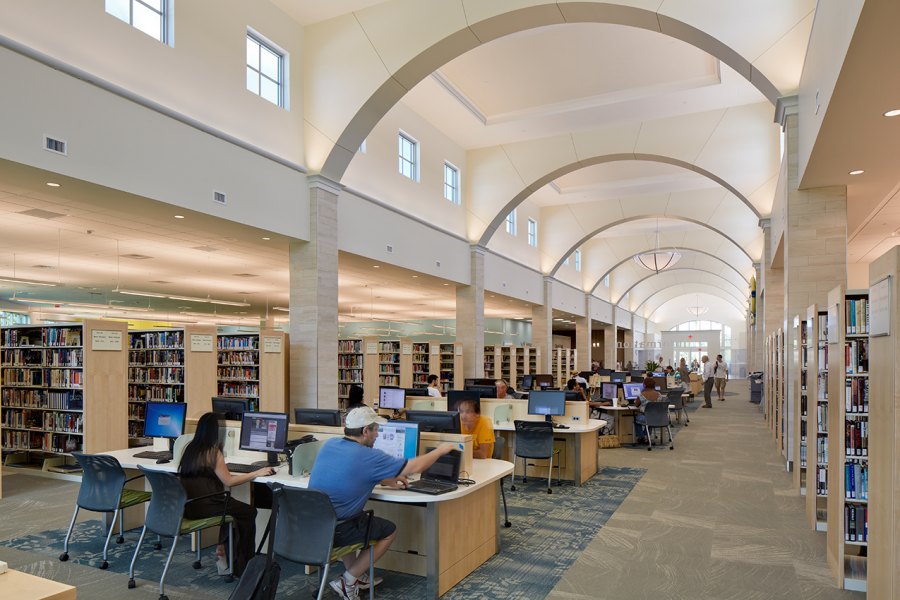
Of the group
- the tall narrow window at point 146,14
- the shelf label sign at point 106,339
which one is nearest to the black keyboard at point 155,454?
the shelf label sign at point 106,339

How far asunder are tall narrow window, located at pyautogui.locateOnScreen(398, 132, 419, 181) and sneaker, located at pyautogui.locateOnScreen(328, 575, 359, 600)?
397 inches

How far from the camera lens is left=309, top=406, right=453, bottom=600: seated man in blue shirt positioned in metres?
3.87

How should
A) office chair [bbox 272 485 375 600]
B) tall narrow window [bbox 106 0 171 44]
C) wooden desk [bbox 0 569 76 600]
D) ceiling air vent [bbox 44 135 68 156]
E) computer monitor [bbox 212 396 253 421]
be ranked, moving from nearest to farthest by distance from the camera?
1. wooden desk [bbox 0 569 76 600]
2. office chair [bbox 272 485 375 600]
3. ceiling air vent [bbox 44 135 68 156]
4. computer monitor [bbox 212 396 253 421]
5. tall narrow window [bbox 106 0 171 44]

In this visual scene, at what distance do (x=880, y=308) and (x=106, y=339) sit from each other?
8.62 metres

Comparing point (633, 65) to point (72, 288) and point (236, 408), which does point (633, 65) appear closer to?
point (236, 408)

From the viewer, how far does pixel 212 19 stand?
832 centimetres

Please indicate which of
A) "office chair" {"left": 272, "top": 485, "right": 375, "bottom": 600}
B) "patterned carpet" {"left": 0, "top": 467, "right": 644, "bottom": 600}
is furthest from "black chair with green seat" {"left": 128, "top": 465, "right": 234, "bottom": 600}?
"office chair" {"left": 272, "top": 485, "right": 375, "bottom": 600}

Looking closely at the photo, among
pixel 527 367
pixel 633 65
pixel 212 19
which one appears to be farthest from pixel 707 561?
pixel 527 367

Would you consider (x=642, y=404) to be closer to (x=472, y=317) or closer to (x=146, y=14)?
(x=472, y=317)

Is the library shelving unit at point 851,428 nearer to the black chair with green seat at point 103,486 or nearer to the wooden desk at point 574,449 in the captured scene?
the wooden desk at point 574,449

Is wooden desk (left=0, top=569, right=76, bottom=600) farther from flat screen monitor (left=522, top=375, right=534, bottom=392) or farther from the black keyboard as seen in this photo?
flat screen monitor (left=522, top=375, right=534, bottom=392)

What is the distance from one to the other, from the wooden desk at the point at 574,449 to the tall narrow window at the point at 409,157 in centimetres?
704

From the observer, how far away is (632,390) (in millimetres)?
11477

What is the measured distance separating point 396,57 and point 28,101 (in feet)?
16.8
